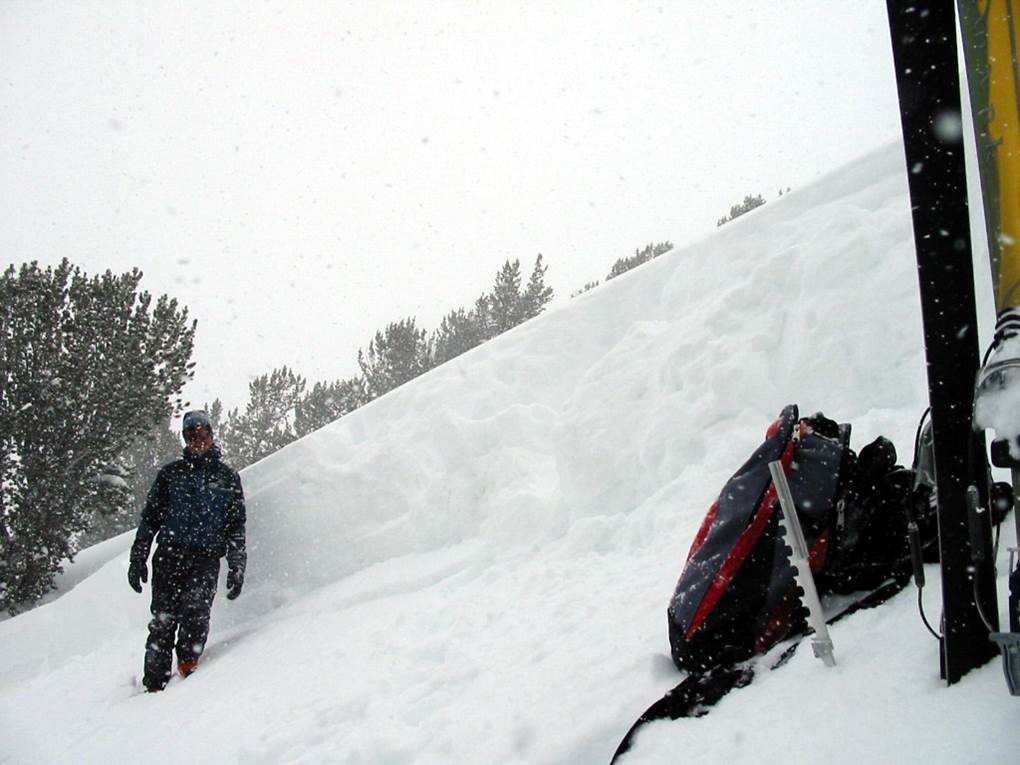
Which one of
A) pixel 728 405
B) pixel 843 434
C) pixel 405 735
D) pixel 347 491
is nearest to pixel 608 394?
pixel 728 405

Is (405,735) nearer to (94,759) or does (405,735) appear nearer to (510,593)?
(510,593)

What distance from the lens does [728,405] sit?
13.5 feet

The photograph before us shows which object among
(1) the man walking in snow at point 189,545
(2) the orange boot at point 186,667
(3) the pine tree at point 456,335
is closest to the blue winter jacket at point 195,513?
(1) the man walking in snow at point 189,545

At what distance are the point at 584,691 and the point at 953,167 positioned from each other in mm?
1870

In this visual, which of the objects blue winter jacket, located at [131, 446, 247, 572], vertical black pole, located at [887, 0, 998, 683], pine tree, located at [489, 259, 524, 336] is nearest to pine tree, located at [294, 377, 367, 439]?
pine tree, located at [489, 259, 524, 336]

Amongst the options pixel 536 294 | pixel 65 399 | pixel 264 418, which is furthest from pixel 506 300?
pixel 65 399

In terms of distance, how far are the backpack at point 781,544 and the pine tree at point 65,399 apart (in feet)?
48.0

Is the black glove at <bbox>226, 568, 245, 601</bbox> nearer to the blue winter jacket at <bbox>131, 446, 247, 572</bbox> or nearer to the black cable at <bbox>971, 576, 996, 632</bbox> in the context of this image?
the blue winter jacket at <bbox>131, 446, 247, 572</bbox>

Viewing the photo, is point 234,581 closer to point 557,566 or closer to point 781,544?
point 557,566

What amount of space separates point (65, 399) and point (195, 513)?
38.6 ft

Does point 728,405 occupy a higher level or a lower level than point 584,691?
higher

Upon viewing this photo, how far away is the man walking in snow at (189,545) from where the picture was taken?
149 inches

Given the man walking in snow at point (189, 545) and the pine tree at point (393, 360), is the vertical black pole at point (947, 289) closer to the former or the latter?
the man walking in snow at point (189, 545)

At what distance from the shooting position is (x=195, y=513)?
398cm
